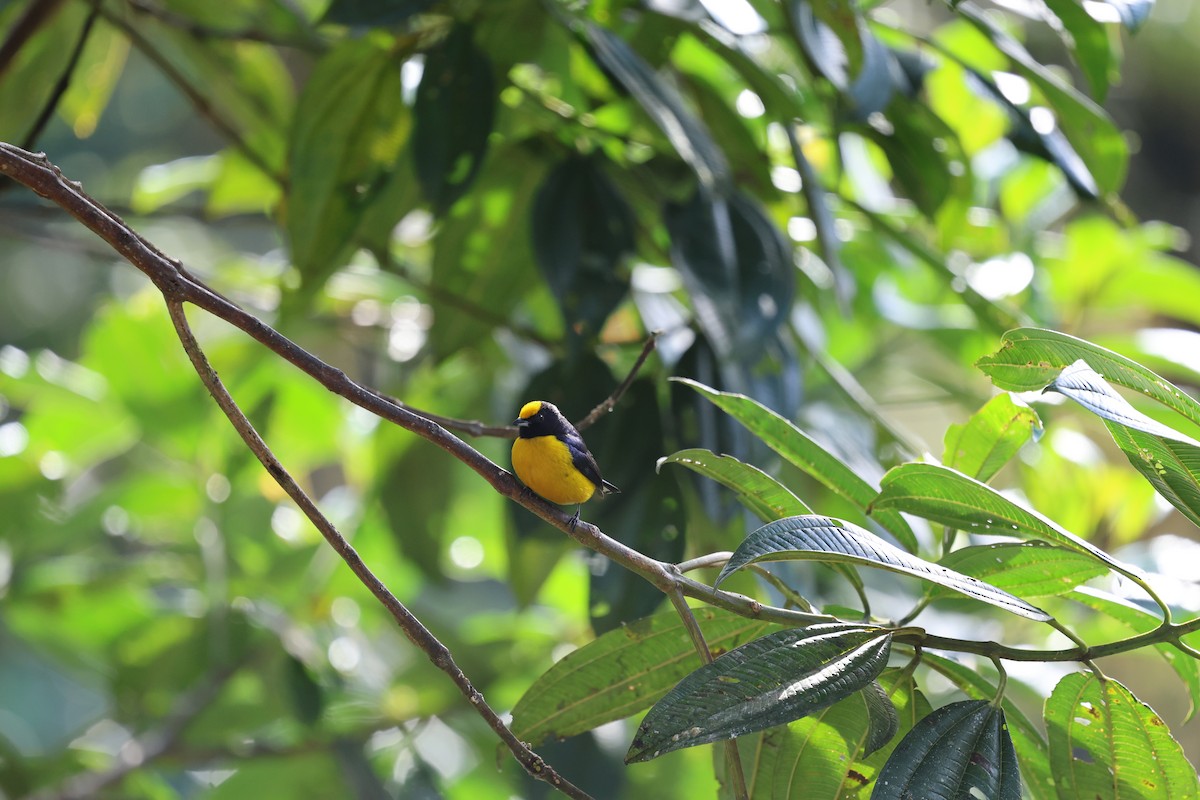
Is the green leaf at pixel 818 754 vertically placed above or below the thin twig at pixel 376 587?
below

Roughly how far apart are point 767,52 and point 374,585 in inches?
75.5

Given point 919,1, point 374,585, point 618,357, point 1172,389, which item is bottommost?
point 374,585

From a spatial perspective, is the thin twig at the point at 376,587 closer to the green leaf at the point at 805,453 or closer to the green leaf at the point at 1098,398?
the green leaf at the point at 805,453

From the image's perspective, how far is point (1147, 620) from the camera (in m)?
1.19

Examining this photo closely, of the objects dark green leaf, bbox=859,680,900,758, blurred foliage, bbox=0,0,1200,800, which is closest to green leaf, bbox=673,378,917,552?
blurred foliage, bbox=0,0,1200,800

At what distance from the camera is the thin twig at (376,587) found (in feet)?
2.92

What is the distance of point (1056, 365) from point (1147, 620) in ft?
1.39

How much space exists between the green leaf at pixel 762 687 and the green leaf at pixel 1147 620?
36 cm

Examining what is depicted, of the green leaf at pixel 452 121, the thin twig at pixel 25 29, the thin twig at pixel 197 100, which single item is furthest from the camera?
the thin twig at pixel 197 100

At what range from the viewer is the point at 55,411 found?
269cm

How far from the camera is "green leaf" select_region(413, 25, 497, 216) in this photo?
5.19 feet

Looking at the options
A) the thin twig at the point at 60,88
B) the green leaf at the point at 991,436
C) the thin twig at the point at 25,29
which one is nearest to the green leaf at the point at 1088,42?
the green leaf at the point at 991,436

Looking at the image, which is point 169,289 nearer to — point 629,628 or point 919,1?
point 629,628

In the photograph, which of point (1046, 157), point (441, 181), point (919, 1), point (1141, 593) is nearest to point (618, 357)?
point (441, 181)
